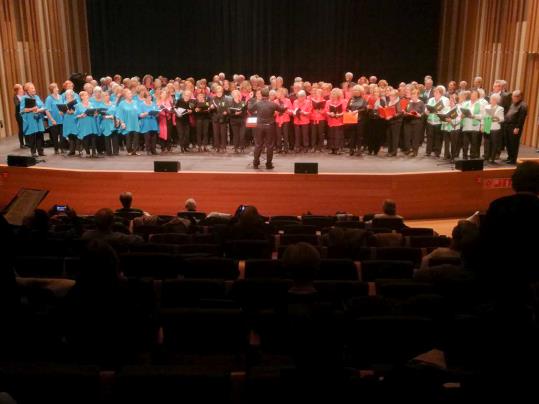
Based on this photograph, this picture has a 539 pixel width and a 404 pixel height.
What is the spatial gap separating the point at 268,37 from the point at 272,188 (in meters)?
11.1

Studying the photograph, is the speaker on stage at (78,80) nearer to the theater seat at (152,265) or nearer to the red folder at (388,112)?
the red folder at (388,112)

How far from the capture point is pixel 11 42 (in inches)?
640

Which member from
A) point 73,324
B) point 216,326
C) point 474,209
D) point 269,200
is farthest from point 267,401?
point 474,209

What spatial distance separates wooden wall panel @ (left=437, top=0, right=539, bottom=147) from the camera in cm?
1516

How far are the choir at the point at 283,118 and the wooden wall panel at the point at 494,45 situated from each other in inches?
103

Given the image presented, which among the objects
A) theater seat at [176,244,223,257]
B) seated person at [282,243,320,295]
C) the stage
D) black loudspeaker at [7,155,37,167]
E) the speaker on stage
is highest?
the speaker on stage

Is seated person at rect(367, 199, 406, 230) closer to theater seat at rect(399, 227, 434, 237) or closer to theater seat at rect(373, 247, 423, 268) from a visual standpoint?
theater seat at rect(399, 227, 434, 237)

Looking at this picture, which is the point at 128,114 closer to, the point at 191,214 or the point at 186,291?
the point at 191,214

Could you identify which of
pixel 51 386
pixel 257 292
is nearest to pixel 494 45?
pixel 257 292

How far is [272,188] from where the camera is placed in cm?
1086

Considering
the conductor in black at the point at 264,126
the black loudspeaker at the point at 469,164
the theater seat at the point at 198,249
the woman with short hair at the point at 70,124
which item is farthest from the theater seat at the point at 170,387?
the woman with short hair at the point at 70,124

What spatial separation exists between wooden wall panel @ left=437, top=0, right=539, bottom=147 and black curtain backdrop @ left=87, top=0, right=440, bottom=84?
3.84ft

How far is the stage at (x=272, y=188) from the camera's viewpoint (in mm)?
10789

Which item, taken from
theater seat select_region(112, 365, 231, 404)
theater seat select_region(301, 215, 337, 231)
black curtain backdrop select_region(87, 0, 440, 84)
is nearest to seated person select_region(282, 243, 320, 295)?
theater seat select_region(112, 365, 231, 404)
